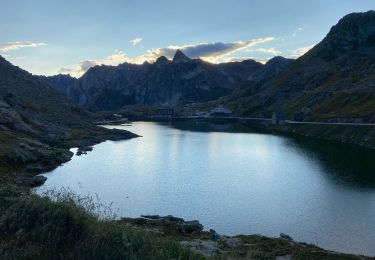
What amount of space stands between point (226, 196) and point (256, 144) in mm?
Result: 101632

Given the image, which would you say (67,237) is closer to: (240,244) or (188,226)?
(240,244)

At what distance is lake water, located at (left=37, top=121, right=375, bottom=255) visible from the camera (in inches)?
2424

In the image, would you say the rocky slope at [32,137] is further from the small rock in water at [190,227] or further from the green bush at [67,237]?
the green bush at [67,237]

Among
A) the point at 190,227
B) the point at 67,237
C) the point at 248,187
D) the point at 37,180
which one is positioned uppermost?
the point at 67,237

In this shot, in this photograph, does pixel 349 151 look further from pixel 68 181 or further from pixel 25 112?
pixel 25 112

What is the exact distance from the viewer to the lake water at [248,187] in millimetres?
61562

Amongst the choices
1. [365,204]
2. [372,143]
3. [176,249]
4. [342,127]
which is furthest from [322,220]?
[342,127]

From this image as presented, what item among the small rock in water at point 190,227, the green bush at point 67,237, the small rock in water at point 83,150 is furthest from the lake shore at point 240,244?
the small rock in water at point 83,150

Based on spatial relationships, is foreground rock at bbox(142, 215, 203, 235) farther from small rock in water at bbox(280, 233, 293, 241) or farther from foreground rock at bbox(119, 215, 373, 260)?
small rock in water at bbox(280, 233, 293, 241)

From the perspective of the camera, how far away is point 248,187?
89250 millimetres

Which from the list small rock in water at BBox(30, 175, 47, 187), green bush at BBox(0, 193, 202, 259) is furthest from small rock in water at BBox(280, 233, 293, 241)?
small rock in water at BBox(30, 175, 47, 187)

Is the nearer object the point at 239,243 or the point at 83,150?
the point at 239,243

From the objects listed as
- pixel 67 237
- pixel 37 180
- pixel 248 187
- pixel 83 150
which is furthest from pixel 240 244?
pixel 83 150

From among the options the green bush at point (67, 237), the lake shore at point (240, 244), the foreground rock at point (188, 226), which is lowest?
the foreground rock at point (188, 226)
